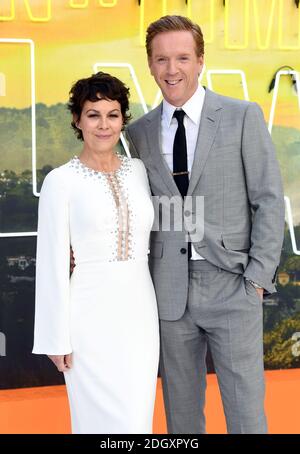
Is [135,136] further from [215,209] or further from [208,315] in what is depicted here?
[208,315]

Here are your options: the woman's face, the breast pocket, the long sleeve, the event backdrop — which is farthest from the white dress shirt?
the event backdrop

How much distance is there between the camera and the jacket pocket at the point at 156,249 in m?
2.91

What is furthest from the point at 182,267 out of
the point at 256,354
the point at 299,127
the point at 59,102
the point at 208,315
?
the point at 299,127

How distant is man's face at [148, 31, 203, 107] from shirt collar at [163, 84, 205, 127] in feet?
0.14

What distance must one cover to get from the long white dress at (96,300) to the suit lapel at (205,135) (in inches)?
9.2

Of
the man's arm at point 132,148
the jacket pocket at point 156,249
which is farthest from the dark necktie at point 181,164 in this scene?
the man's arm at point 132,148

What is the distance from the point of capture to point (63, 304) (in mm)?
2742

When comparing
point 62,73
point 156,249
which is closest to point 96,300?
point 156,249

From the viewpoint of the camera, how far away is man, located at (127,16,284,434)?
281cm

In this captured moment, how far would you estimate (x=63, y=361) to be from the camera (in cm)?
277

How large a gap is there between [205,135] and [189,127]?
0.27ft

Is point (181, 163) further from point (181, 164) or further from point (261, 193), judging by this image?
point (261, 193)

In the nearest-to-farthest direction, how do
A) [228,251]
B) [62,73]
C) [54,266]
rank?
[54,266], [228,251], [62,73]

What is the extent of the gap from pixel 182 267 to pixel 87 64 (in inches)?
71.0
